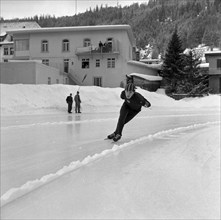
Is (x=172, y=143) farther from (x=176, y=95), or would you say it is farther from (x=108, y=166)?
(x=176, y=95)

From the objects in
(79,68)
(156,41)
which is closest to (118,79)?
(79,68)

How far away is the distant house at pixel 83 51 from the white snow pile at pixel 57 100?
9.79 meters

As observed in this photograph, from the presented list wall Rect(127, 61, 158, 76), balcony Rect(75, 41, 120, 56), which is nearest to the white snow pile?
balcony Rect(75, 41, 120, 56)

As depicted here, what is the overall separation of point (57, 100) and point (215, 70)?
3076cm

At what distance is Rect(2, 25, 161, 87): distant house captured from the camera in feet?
143

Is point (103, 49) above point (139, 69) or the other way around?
above

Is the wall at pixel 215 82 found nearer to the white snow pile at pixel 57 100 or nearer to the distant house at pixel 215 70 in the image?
the distant house at pixel 215 70

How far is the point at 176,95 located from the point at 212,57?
1597 centimetres

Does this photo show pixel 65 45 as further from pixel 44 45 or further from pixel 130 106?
pixel 130 106

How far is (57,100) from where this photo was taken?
1099 inches

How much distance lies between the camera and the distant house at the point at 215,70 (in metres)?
52.2

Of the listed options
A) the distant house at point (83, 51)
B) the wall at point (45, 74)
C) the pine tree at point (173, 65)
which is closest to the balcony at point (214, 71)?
the pine tree at point (173, 65)

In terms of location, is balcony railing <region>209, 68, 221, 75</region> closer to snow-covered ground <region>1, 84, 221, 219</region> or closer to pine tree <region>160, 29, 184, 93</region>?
pine tree <region>160, 29, 184, 93</region>

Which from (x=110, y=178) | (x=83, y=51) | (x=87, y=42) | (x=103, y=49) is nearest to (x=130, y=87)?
(x=110, y=178)
